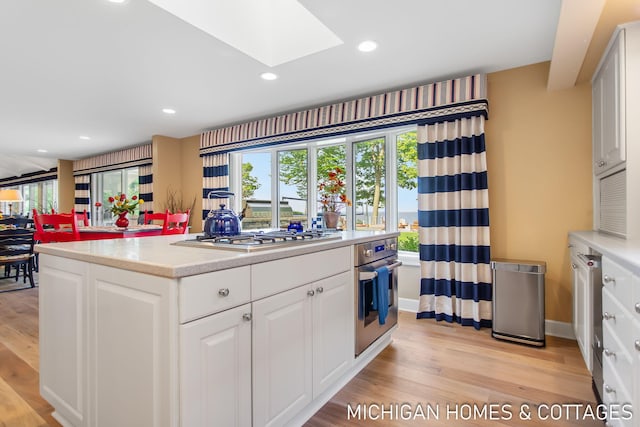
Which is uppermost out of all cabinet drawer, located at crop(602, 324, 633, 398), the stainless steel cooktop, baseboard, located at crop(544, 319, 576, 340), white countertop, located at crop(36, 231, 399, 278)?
the stainless steel cooktop

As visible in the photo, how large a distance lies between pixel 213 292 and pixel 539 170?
298cm

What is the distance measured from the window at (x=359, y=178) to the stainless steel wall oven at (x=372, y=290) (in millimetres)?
1252

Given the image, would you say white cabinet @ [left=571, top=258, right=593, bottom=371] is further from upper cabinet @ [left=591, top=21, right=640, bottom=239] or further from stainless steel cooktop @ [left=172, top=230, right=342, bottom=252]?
stainless steel cooktop @ [left=172, top=230, right=342, bottom=252]

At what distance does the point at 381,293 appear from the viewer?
2.25 m

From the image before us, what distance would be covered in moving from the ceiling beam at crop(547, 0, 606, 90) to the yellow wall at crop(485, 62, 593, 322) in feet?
0.76

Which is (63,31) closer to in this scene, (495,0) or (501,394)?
(495,0)

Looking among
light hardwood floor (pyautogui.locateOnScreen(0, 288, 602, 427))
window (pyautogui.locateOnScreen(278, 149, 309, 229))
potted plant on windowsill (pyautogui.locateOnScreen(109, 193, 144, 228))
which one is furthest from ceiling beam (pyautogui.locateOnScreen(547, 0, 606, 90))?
potted plant on windowsill (pyautogui.locateOnScreen(109, 193, 144, 228))

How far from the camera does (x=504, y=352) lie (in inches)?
99.5

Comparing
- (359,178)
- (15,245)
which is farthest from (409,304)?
(15,245)

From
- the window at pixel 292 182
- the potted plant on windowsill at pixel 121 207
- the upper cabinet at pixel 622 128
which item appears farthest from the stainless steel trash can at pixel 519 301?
the potted plant on windowsill at pixel 121 207

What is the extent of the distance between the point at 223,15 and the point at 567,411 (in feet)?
10.9

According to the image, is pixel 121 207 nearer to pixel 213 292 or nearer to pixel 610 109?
pixel 213 292

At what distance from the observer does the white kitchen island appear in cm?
110

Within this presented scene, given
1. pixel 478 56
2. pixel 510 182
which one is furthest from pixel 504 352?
pixel 478 56
